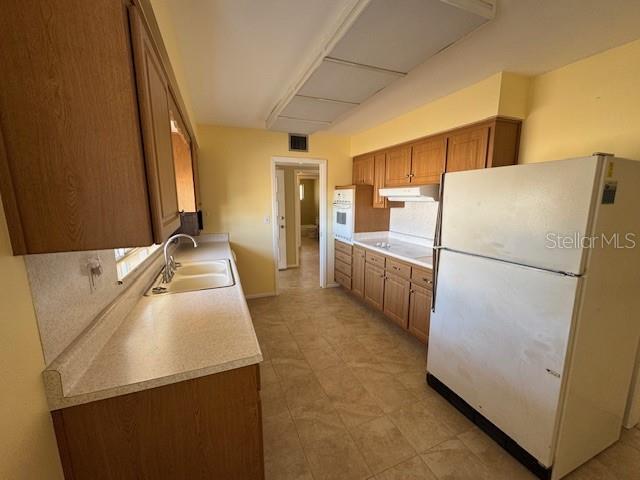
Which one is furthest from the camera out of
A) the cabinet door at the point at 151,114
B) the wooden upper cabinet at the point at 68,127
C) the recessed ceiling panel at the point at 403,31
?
the recessed ceiling panel at the point at 403,31

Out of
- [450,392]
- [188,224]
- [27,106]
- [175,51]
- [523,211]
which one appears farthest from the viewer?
[188,224]

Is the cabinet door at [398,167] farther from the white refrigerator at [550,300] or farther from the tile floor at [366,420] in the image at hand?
the tile floor at [366,420]

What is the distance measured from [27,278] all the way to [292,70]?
1998 mm

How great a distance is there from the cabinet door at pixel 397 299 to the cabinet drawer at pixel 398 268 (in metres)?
0.05

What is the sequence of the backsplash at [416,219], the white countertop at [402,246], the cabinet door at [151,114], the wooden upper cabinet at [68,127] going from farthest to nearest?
→ the backsplash at [416,219], the white countertop at [402,246], the cabinet door at [151,114], the wooden upper cabinet at [68,127]

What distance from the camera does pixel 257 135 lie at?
3.72 metres

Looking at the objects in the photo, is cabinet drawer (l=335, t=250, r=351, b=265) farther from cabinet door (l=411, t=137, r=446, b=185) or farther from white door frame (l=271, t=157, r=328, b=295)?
cabinet door (l=411, t=137, r=446, b=185)

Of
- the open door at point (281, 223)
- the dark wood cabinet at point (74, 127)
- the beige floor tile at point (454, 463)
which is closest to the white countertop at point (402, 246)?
the beige floor tile at point (454, 463)

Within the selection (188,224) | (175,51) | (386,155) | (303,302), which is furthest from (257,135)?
(303,302)

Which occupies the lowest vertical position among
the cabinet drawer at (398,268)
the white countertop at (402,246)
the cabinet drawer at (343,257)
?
the cabinet drawer at (343,257)

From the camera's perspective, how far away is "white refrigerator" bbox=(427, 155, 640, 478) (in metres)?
1.28

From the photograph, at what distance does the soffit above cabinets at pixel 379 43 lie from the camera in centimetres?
125

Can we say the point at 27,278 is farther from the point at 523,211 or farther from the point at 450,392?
the point at 450,392

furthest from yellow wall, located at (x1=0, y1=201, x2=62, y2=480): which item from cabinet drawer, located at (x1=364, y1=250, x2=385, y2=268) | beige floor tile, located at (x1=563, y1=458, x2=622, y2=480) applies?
cabinet drawer, located at (x1=364, y1=250, x2=385, y2=268)
